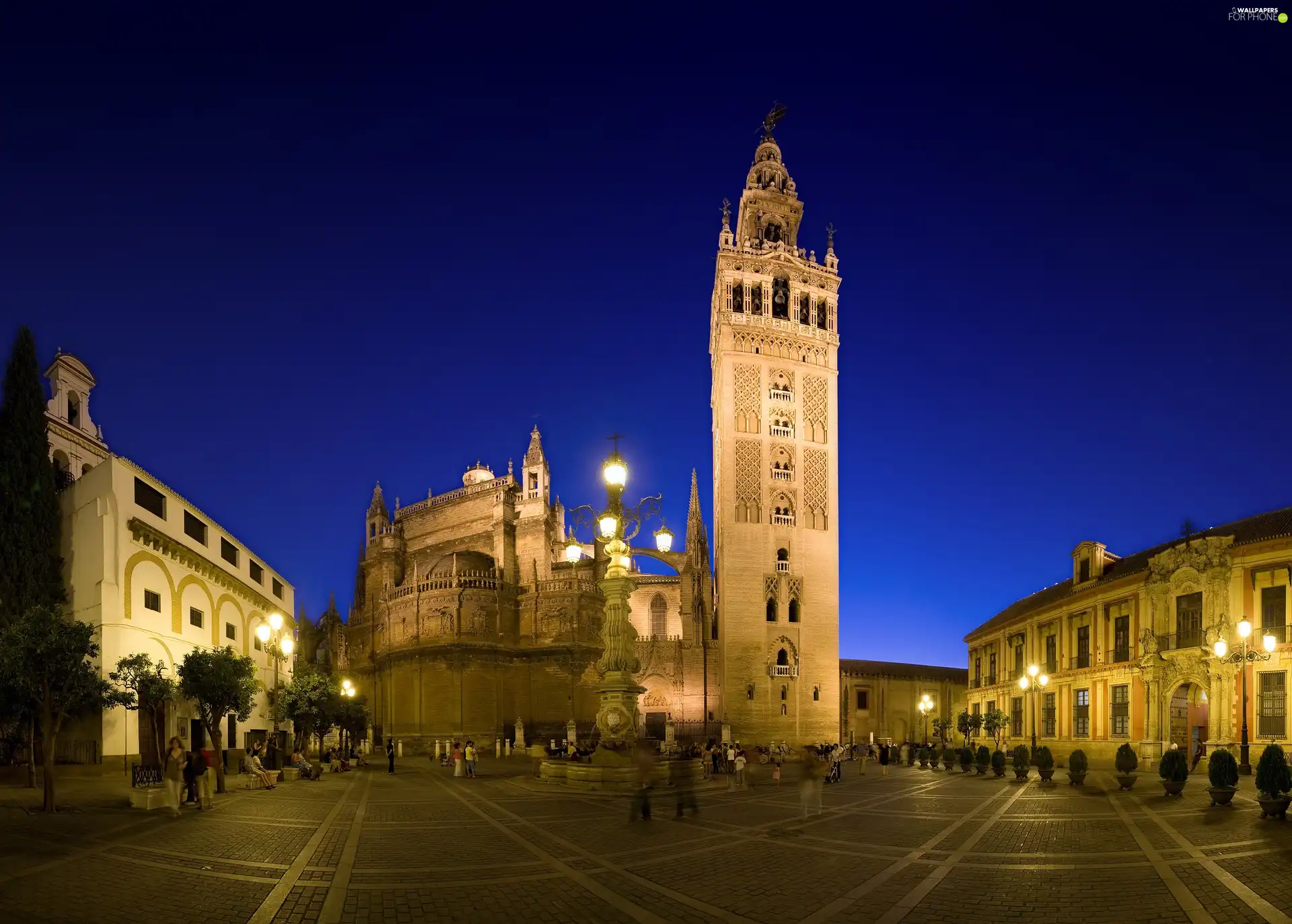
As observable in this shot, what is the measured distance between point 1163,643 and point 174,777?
33672mm

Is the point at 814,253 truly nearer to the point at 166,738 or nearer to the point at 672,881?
the point at 166,738

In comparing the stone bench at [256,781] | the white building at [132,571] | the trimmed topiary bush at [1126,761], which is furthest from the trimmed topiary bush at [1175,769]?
the white building at [132,571]

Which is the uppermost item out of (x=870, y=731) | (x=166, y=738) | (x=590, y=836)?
(x=590, y=836)

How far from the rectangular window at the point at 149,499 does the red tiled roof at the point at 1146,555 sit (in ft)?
120

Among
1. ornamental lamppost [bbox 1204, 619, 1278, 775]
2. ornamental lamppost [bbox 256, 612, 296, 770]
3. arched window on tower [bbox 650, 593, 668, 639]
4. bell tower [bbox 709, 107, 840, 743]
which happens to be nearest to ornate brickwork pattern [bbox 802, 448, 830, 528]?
bell tower [bbox 709, 107, 840, 743]

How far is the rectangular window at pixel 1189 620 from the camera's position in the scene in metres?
32.8

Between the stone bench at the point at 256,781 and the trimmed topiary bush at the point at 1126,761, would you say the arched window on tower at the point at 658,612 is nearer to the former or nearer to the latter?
the stone bench at the point at 256,781

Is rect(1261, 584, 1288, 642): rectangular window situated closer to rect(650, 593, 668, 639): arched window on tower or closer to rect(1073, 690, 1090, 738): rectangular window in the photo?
rect(1073, 690, 1090, 738): rectangular window

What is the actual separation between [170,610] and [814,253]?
52924mm

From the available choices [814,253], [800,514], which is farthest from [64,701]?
[814,253]

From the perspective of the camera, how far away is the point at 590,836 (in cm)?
1409

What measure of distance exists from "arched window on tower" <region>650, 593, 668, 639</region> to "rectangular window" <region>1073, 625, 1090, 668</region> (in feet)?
106

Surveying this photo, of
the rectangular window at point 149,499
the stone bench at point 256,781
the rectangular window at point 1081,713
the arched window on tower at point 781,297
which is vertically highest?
the arched window on tower at point 781,297

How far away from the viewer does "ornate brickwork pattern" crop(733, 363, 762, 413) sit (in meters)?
62.8
